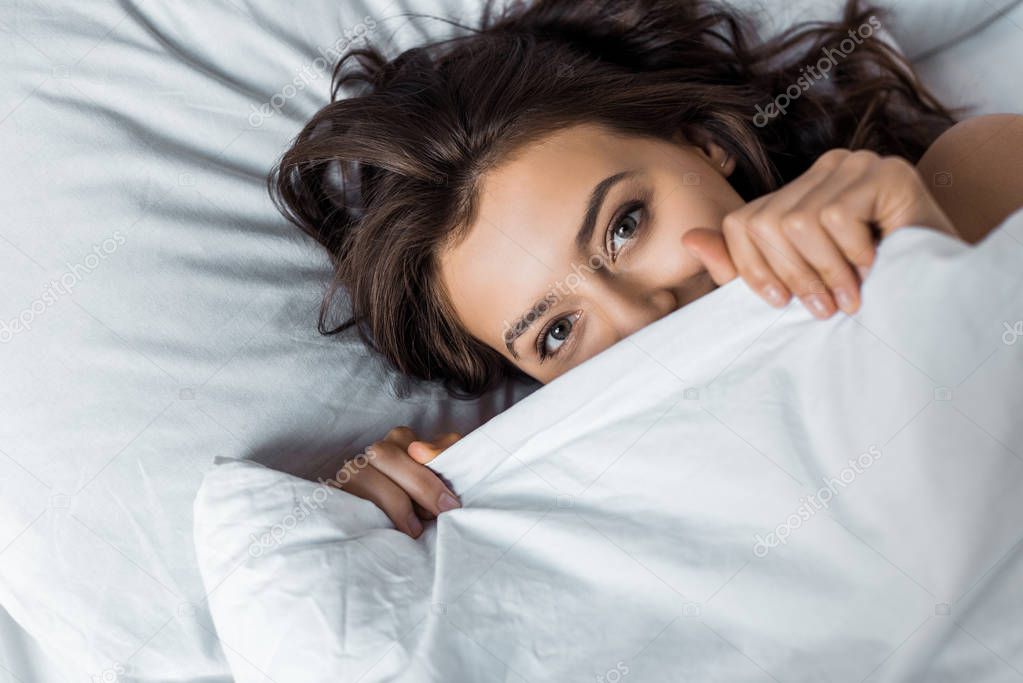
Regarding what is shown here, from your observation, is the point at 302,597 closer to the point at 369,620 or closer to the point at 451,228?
the point at 369,620

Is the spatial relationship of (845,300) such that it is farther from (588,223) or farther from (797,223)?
(588,223)

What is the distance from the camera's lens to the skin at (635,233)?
880 mm

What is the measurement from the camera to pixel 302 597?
2.91ft

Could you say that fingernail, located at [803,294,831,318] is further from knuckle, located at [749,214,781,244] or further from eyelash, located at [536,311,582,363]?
eyelash, located at [536,311,582,363]

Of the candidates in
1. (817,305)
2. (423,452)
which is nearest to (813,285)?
(817,305)

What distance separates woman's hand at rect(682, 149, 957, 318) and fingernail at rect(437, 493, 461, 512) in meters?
0.38

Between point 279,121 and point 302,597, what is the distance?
76 centimetres

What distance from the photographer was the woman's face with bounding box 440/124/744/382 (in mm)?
1071

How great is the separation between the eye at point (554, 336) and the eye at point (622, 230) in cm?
9

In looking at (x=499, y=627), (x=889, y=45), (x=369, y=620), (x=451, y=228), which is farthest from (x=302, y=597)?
(x=889, y=45)

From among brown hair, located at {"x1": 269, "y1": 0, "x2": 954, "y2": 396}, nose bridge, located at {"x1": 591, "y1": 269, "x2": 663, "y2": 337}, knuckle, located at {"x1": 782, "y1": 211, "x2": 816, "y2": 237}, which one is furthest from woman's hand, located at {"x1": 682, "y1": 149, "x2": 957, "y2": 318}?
brown hair, located at {"x1": 269, "y1": 0, "x2": 954, "y2": 396}

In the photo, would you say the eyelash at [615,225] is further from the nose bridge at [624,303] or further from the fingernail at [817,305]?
the fingernail at [817,305]

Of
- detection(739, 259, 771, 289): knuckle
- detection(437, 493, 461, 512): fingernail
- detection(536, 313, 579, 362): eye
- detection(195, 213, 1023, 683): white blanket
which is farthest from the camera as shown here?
detection(536, 313, 579, 362): eye

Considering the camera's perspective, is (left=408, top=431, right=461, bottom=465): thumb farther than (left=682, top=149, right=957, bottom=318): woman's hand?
Yes
